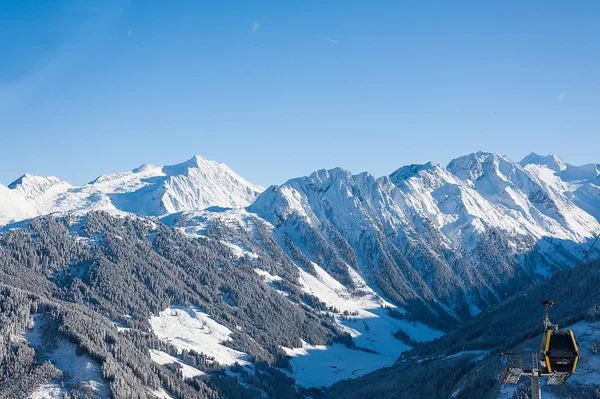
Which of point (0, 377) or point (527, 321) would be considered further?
point (527, 321)

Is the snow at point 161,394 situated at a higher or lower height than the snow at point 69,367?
lower

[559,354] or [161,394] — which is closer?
[559,354]

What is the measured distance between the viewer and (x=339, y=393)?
194 m

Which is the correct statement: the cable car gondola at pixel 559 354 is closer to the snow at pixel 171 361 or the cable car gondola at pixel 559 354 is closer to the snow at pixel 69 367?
the snow at pixel 69 367

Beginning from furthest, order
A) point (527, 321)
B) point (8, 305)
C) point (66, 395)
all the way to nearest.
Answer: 1. point (527, 321)
2. point (8, 305)
3. point (66, 395)

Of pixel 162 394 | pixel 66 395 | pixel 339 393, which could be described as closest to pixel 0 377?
pixel 66 395

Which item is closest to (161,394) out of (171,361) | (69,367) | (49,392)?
(69,367)

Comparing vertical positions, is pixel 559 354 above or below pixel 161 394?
below

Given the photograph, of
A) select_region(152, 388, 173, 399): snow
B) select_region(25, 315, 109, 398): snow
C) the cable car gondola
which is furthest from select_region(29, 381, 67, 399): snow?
the cable car gondola

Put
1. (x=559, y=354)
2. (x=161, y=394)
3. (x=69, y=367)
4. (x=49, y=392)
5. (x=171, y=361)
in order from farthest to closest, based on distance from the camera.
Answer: (x=171, y=361) < (x=161, y=394) < (x=69, y=367) < (x=49, y=392) < (x=559, y=354)

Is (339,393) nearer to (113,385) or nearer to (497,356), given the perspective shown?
(497,356)

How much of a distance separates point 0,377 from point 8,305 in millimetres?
27927

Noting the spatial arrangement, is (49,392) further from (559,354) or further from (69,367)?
(559,354)

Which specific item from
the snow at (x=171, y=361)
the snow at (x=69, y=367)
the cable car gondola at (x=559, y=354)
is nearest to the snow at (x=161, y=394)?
the snow at (x=69, y=367)
